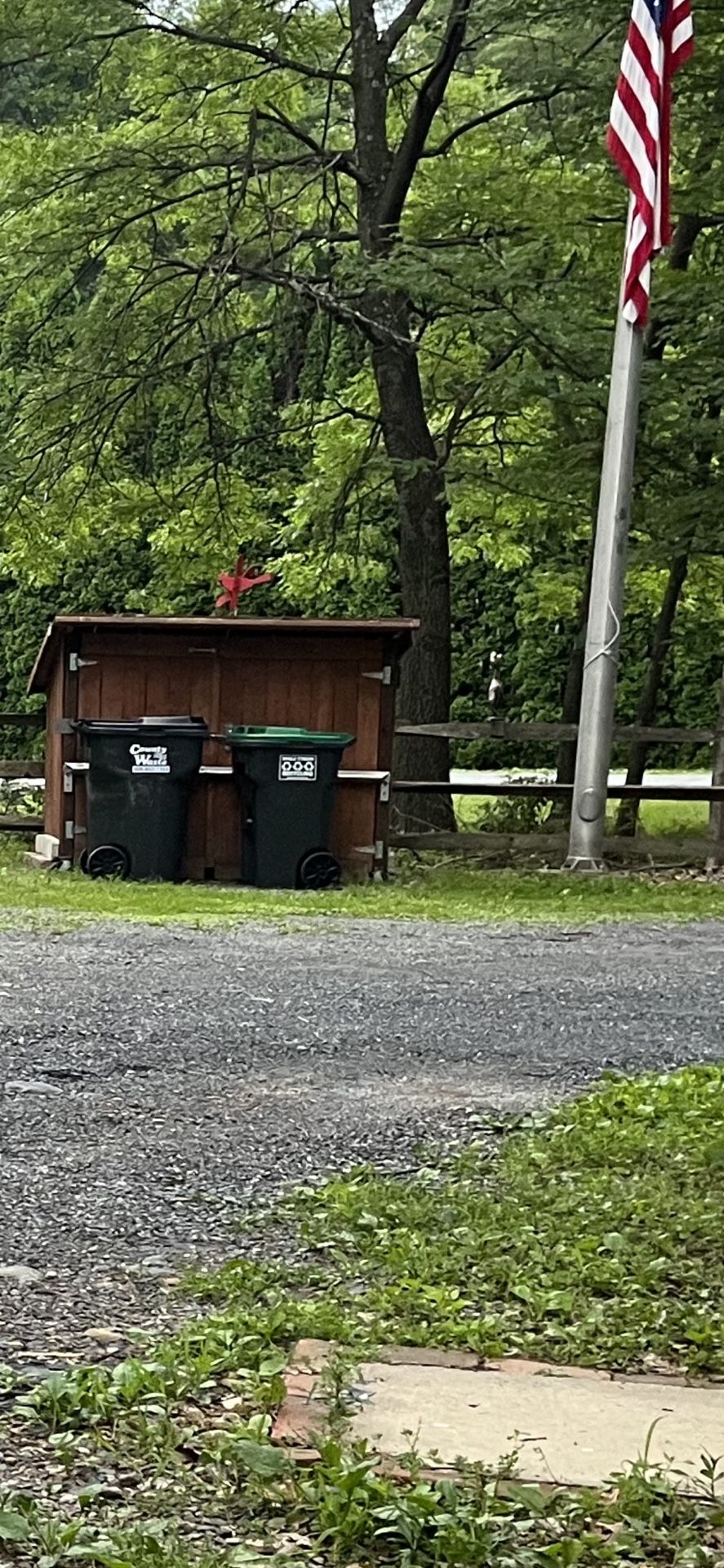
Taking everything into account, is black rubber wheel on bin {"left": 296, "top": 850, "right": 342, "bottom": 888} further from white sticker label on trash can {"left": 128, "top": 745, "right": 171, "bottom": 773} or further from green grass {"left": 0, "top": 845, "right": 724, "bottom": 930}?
white sticker label on trash can {"left": 128, "top": 745, "right": 171, "bottom": 773}

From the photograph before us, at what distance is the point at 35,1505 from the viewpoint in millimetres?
2596

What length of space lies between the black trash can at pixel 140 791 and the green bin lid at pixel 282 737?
0.27m

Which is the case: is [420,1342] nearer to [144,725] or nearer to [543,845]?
[144,725]

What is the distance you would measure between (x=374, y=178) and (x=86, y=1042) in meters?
A: 12.4

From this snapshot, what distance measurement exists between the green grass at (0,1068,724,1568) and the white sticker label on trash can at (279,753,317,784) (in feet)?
25.6

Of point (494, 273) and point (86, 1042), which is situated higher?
point (494, 273)

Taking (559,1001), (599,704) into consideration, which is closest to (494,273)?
(599,704)

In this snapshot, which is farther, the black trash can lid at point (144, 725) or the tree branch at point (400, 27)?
the tree branch at point (400, 27)

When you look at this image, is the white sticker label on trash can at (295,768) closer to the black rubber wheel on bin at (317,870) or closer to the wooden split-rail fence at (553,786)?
the black rubber wheel on bin at (317,870)

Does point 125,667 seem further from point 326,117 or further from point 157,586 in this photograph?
point 157,586

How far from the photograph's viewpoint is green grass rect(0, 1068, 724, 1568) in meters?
2.53

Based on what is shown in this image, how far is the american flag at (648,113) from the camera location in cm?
1244

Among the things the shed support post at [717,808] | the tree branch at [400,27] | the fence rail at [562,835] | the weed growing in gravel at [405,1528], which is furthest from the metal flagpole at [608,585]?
the weed growing in gravel at [405,1528]

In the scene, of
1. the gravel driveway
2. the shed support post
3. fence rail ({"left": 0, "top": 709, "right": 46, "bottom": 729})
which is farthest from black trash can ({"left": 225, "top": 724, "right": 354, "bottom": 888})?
fence rail ({"left": 0, "top": 709, "right": 46, "bottom": 729})
